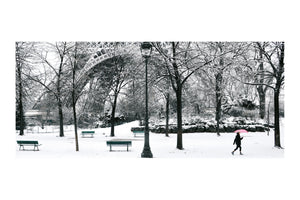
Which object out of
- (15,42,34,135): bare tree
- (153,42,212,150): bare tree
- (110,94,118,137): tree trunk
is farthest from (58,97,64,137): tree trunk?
(153,42,212,150): bare tree

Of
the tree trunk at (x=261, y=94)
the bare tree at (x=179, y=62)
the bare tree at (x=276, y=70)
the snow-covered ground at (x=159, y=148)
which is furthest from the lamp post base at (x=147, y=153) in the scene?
the tree trunk at (x=261, y=94)

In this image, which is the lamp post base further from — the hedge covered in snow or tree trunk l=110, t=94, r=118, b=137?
the hedge covered in snow

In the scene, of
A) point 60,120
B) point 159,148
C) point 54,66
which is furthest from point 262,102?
point 54,66

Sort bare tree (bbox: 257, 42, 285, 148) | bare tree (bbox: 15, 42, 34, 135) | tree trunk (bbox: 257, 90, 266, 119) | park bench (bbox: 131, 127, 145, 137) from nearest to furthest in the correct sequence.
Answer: bare tree (bbox: 257, 42, 285, 148) → bare tree (bbox: 15, 42, 34, 135) → tree trunk (bbox: 257, 90, 266, 119) → park bench (bbox: 131, 127, 145, 137)

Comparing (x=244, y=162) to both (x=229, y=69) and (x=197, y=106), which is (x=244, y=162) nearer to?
(x=229, y=69)

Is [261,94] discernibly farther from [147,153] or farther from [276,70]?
[147,153]

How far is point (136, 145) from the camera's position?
12805 mm

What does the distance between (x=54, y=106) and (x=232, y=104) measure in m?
9.96

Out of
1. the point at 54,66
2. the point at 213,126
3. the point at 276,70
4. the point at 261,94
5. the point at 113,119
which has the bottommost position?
the point at 213,126

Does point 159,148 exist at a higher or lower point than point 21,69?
lower

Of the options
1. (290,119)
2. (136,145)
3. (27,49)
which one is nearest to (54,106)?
(27,49)

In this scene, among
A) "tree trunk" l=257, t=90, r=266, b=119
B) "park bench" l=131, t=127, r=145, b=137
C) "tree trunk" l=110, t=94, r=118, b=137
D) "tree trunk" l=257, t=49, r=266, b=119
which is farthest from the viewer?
"tree trunk" l=110, t=94, r=118, b=137
